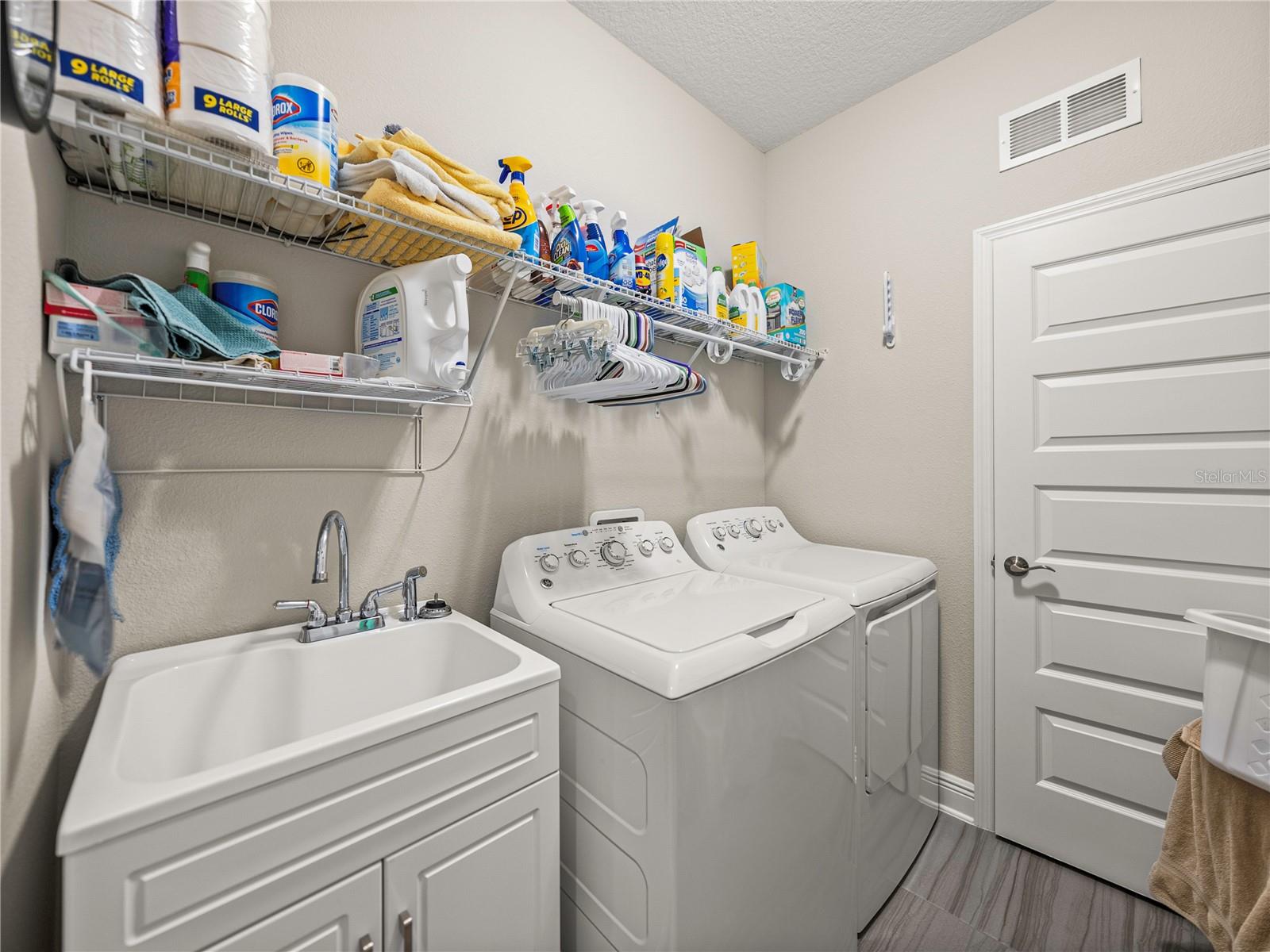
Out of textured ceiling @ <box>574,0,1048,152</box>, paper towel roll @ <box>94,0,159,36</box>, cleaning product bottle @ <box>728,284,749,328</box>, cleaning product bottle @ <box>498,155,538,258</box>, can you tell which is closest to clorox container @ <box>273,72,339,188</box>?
paper towel roll @ <box>94,0,159,36</box>

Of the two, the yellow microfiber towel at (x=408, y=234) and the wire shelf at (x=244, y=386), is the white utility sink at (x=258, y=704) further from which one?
the yellow microfiber towel at (x=408, y=234)

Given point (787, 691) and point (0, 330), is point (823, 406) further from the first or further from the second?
point (0, 330)

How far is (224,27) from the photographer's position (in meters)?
0.85

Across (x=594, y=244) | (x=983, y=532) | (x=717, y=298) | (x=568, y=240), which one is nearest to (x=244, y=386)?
(x=568, y=240)

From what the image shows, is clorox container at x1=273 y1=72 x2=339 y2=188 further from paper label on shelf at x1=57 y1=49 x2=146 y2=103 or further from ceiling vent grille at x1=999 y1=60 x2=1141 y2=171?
ceiling vent grille at x1=999 y1=60 x2=1141 y2=171

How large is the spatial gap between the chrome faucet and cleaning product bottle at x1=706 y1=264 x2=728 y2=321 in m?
1.34

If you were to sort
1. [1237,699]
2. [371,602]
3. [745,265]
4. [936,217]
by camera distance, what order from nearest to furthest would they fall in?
[1237,699]
[371,602]
[936,217]
[745,265]

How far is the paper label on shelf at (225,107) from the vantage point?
2.71 ft

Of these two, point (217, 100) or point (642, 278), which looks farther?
point (642, 278)

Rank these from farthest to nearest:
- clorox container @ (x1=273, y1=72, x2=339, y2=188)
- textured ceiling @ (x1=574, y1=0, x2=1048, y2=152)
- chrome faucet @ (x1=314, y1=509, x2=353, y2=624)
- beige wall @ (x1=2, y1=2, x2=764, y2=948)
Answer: textured ceiling @ (x1=574, y1=0, x2=1048, y2=152)
chrome faucet @ (x1=314, y1=509, x2=353, y2=624)
clorox container @ (x1=273, y1=72, x2=339, y2=188)
beige wall @ (x1=2, y1=2, x2=764, y2=948)

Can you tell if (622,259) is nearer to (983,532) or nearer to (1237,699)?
(983,532)

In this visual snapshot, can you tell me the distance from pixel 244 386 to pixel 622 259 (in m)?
1.08

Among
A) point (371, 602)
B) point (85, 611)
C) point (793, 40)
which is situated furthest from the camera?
point (793, 40)

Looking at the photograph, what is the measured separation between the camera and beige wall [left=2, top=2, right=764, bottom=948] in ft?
2.65
